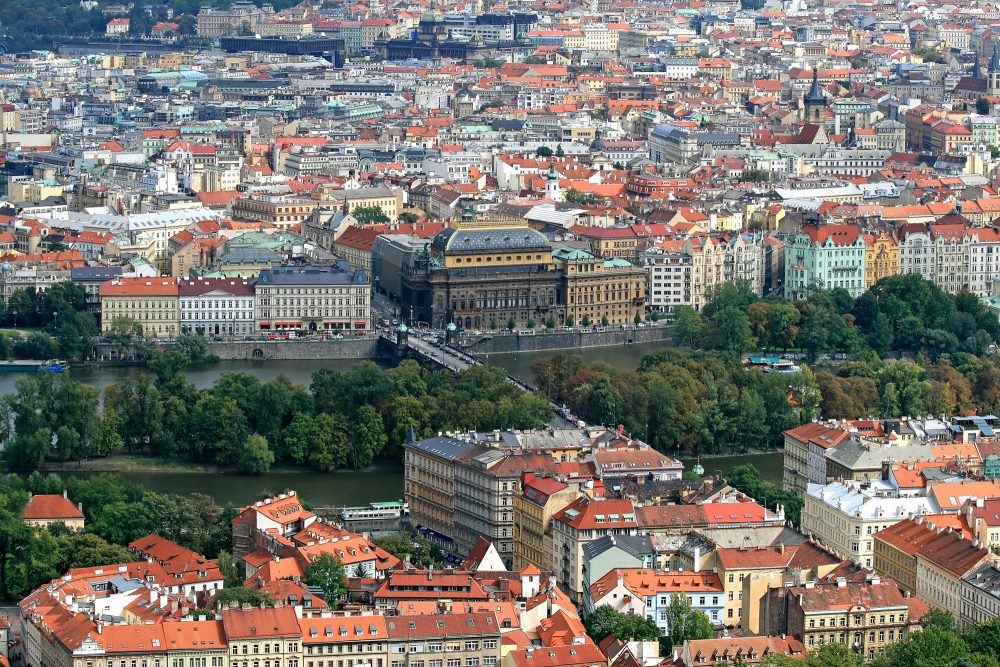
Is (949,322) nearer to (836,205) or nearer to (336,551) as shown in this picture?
(836,205)

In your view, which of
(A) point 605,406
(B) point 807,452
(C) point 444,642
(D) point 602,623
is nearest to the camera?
(C) point 444,642

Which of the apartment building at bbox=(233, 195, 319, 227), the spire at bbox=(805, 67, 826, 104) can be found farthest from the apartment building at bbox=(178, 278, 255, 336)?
the spire at bbox=(805, 67, 826, 104)

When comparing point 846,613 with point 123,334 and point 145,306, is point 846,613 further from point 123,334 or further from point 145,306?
point 145,306

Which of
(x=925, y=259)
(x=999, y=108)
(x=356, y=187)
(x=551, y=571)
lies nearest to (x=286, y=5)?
(x=999, y=108)

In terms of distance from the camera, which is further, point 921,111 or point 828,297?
point 921,111

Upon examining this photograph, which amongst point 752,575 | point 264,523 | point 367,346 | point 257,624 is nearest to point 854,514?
point 752,575

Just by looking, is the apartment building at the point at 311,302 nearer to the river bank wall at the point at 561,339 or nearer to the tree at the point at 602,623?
the river bank wall at the point at 561,339
